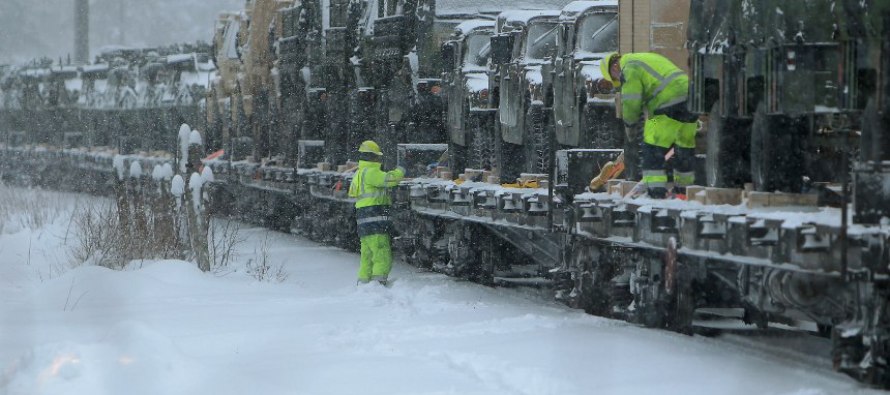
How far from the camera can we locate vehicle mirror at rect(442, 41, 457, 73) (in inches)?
746

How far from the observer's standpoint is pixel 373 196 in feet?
56.1

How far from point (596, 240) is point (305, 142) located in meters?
12.7

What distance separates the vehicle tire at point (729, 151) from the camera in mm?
11679

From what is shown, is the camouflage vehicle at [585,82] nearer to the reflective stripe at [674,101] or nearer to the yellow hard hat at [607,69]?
the yellow hard hat at [607,69]

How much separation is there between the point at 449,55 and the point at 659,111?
6.51m

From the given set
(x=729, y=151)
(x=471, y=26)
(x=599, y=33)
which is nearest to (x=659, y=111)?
(x=729, y=151)

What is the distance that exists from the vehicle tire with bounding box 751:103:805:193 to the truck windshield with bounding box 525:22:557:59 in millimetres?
5694

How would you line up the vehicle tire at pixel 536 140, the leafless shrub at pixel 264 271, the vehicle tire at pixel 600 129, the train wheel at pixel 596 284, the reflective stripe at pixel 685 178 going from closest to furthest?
the reflective stripe at pixel 685 178 < the train wheel at pixel 596 284 < the vehicle tire at pixel 600 129 < the vehicle tire at pixel 536 140 < the leafless shrub at pixel 264 271

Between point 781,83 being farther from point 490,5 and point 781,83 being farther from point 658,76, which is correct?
point 490,5

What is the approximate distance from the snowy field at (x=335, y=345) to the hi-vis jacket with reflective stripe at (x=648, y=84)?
1741mm

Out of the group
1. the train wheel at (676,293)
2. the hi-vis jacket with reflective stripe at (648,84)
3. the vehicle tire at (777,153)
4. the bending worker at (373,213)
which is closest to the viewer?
the vehicle tire at (777,153)

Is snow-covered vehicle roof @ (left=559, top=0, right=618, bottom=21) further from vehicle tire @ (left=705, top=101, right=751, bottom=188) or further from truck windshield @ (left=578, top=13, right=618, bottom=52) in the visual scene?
vehicle tire @ (left=705, top=101, right=751, bottom=188)

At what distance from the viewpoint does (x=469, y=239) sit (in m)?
17.7

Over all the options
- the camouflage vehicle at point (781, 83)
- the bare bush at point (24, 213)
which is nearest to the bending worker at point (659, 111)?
the camouflage vehicle at point (781, 83)
